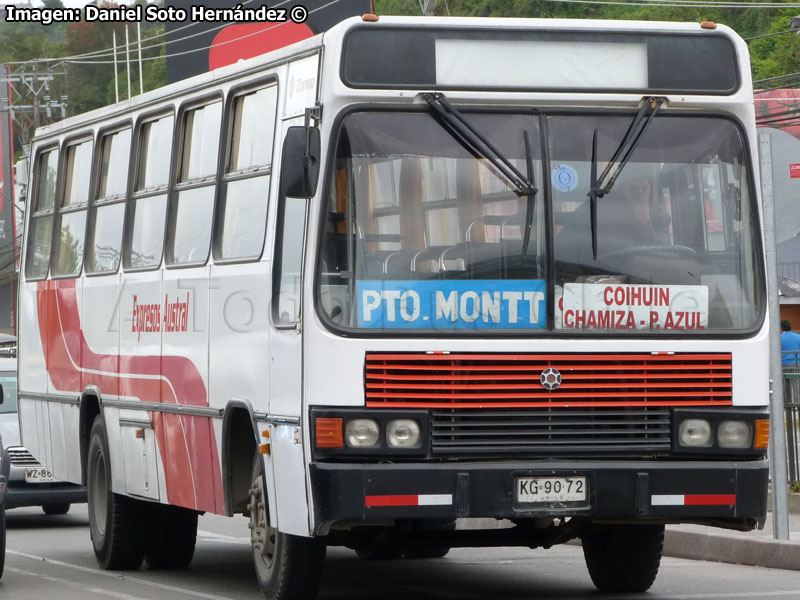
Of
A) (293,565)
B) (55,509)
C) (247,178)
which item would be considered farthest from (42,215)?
(293,565)

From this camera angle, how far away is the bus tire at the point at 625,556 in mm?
10562

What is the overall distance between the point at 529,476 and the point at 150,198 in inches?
166

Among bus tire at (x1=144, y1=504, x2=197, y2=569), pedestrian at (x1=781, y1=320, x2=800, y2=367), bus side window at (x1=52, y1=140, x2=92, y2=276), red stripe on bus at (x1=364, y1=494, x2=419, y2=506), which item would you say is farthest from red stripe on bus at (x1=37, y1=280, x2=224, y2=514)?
pedestrian at (x1=781, y1=320, x2=800, y2=367)

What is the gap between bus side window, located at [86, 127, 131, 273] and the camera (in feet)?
40.8

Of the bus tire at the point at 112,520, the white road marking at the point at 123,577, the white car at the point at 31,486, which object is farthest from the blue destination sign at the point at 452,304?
the white car at the point at 31,486

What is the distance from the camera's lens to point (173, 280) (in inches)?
439

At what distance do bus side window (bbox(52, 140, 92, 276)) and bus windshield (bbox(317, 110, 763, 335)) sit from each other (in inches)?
199

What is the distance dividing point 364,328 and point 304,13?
36855 millimetres

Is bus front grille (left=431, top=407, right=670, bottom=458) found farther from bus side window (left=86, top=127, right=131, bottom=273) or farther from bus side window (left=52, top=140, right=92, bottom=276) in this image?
bus side window (left=52, top=140, right=92, bottom=276)

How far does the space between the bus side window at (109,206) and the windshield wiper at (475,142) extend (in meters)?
4.09

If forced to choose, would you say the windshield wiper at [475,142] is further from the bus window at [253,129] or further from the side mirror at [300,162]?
the bus window at [253,129]

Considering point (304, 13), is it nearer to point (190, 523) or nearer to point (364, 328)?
point (190, 523)

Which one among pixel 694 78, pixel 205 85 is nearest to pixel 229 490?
pixel 205 85

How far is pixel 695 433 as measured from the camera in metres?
8.84
